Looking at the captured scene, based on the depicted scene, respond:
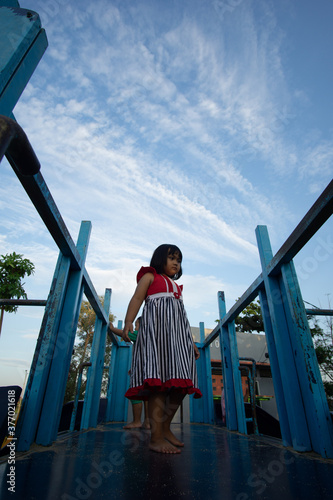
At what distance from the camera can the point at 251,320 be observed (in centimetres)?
1333

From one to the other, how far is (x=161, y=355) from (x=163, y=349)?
3cm

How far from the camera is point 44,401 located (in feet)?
4.46

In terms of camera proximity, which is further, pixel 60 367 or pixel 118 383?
pixel 118 383

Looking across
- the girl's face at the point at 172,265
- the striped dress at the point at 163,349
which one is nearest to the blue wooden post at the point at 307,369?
the striped dress at the point at 163,349

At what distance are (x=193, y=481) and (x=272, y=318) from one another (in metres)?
1.12

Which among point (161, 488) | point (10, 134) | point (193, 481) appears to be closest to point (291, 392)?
point (193, 481)

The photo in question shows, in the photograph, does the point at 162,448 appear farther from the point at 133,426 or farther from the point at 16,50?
the point at 133,426

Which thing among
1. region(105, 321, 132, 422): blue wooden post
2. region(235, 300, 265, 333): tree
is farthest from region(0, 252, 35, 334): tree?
region(235, 300, 265, 333): tree

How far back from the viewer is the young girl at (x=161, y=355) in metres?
1.24

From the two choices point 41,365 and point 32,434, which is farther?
point 41,365

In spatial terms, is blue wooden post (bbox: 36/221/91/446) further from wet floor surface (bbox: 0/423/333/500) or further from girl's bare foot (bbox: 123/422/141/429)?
girl's bare foot (bbox: 123/422/141/429)

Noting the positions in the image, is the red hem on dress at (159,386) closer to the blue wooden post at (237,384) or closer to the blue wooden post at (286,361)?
the blue wooden post at (286,361)

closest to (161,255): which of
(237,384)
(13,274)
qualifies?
(237,384)

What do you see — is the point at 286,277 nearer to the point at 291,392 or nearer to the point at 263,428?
the point at 291,392
